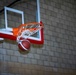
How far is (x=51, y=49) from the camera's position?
5.84m

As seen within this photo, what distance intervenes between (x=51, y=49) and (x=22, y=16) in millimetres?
1429

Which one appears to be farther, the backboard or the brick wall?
the brick wall

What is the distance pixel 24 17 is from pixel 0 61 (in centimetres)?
120

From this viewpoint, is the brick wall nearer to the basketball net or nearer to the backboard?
the backboard

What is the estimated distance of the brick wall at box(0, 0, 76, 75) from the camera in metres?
4.89

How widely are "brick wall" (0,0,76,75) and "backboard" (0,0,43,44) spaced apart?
0.25 feet

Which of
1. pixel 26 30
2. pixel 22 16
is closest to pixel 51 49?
pixel 22 16

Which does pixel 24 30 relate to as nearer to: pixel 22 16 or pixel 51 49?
pixel 22 16

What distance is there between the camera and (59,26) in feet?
20.1

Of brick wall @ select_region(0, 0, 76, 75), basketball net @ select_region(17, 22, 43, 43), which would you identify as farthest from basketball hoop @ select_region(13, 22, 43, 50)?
brick wall @ select_region(0, 0, 76, 75)

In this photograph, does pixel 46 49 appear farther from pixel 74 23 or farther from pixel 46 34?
pixel 74 23

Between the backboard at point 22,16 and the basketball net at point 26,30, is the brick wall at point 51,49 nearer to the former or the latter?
the backboard at point 22,16

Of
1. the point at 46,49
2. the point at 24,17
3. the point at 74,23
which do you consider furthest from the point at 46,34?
the point at 74,23

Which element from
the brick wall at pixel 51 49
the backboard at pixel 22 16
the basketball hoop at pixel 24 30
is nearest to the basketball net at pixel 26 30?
the basketball hoop at pixel 24 30
